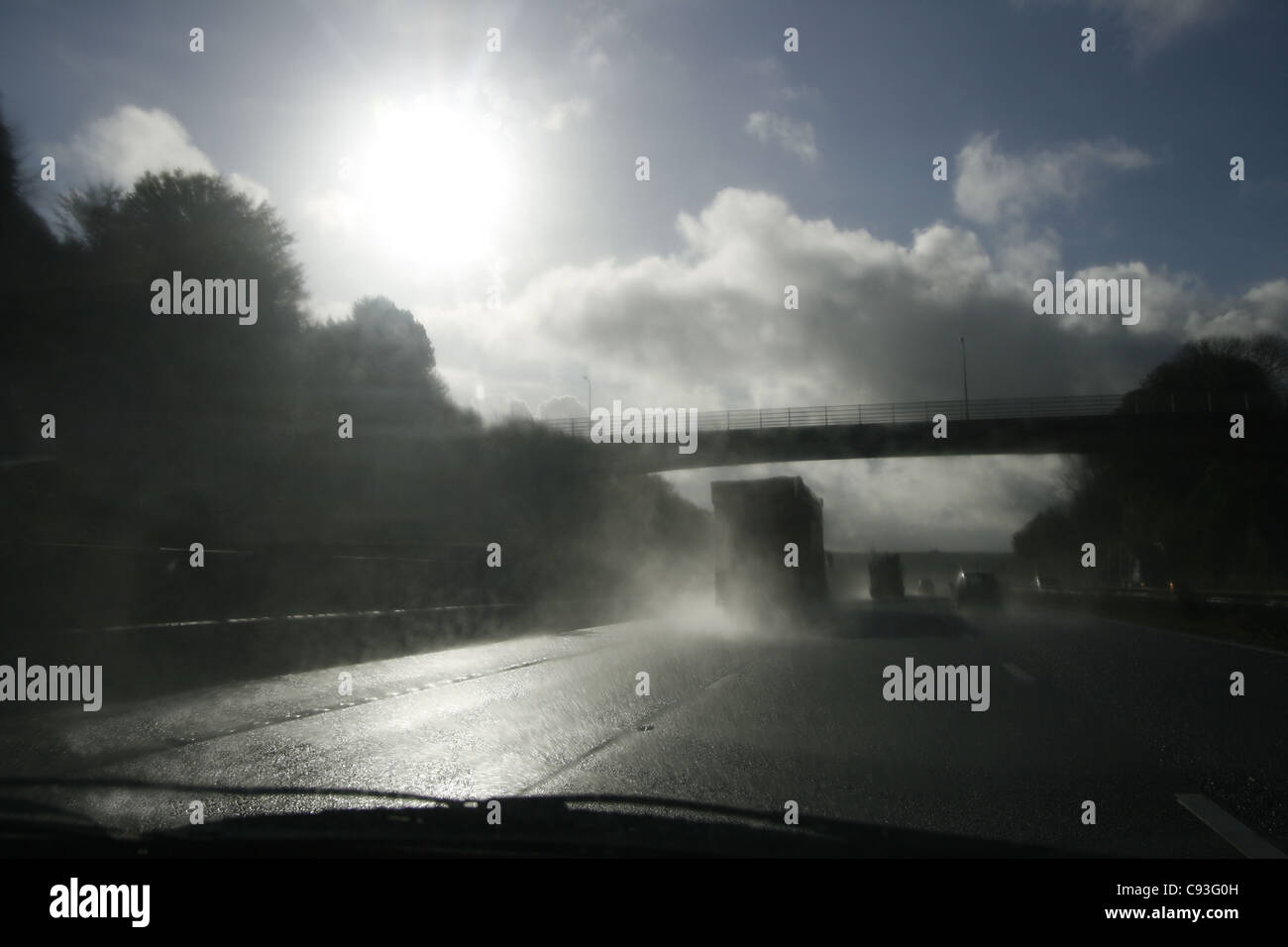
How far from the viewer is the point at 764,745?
9016 millimetres

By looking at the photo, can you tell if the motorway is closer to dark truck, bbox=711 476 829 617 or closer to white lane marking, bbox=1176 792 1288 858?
white lane marking, bbox=1176 792 1288 858

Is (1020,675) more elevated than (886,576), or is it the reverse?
(1020,675)

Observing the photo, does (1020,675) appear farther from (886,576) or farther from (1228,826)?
(886,576)

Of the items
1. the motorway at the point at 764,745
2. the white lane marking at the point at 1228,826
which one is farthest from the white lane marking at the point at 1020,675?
the white lane marking at the point at 1228,826

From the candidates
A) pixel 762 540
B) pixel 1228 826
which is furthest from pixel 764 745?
pixel 762 540

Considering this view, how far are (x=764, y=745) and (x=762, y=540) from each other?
25.8m

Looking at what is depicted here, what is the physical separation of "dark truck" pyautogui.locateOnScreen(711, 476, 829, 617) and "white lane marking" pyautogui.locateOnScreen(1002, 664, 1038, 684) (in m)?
18.3

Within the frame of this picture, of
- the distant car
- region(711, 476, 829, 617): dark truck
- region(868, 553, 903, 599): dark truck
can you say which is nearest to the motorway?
region(711, 476, 829, 617): dark truck

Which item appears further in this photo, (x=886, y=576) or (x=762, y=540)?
(x=886, y=576)

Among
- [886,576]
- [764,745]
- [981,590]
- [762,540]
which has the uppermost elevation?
[762,540]

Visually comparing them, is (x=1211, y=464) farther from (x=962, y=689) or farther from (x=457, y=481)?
(x=962, y=689)

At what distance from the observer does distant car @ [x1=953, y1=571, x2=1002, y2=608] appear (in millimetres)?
42625

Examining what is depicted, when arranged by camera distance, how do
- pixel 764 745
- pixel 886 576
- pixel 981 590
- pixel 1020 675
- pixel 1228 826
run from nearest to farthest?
1. pixel 1228 826
2. pixel 764 745
3. pixel 1020 675
4. pixel 981 590
5. pixel 886 576

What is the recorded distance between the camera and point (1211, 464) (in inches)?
2800
